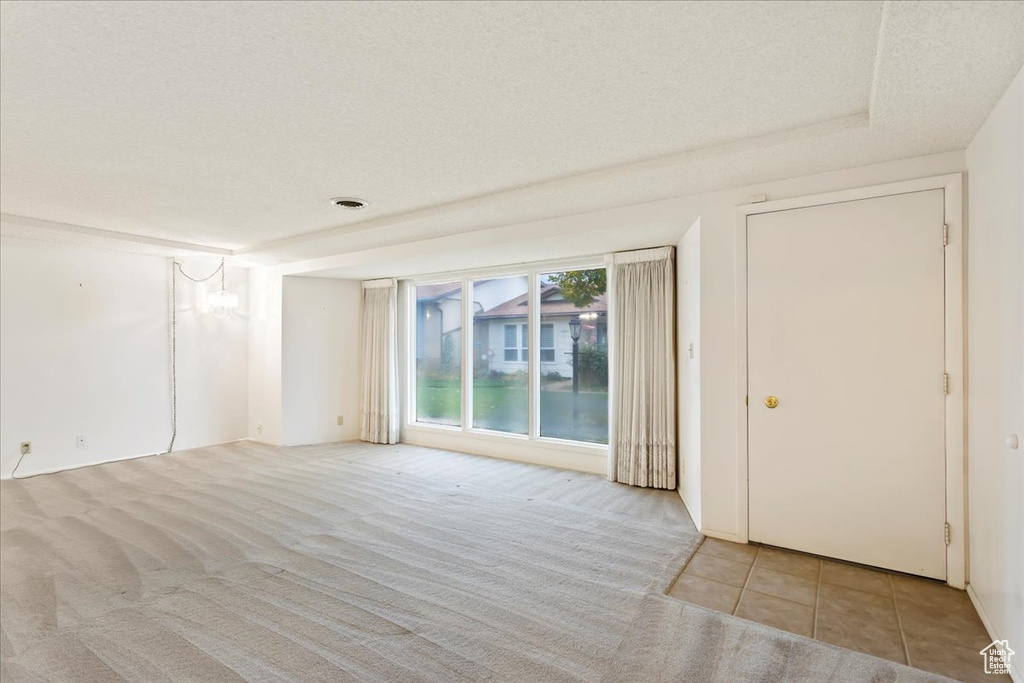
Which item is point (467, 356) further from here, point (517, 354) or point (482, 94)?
point (482, 94)

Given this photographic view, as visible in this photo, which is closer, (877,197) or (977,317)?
(977,317)

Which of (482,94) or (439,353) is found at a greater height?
(482,94)

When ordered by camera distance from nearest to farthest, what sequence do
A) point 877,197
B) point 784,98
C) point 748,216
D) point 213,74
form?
1. point 213,74
2. point 784,98
3. point 877,197
4. point 748,216

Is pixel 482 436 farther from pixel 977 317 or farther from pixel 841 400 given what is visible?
pixel 977 317

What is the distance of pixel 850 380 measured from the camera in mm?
2830

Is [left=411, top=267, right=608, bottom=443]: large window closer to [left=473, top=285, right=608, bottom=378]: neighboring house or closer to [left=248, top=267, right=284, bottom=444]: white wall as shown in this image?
[left=473, top=285, right=608, bottom=378]: neighboring house

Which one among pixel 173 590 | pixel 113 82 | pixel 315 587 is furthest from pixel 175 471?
pixel 113 82

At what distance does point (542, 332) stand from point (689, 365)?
1.95 metres

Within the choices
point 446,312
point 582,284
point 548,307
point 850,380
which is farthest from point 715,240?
point 446,312

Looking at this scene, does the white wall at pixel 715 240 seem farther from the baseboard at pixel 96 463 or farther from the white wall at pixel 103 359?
the baseboard at pixel 96 463

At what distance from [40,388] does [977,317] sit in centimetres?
777

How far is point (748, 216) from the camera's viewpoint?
3137 millimetres

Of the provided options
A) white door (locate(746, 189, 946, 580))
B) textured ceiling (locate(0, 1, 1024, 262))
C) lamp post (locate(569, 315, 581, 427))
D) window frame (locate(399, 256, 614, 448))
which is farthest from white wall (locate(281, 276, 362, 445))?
white door (locate(746, 189, 946, 580))

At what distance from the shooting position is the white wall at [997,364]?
1.87 metres
